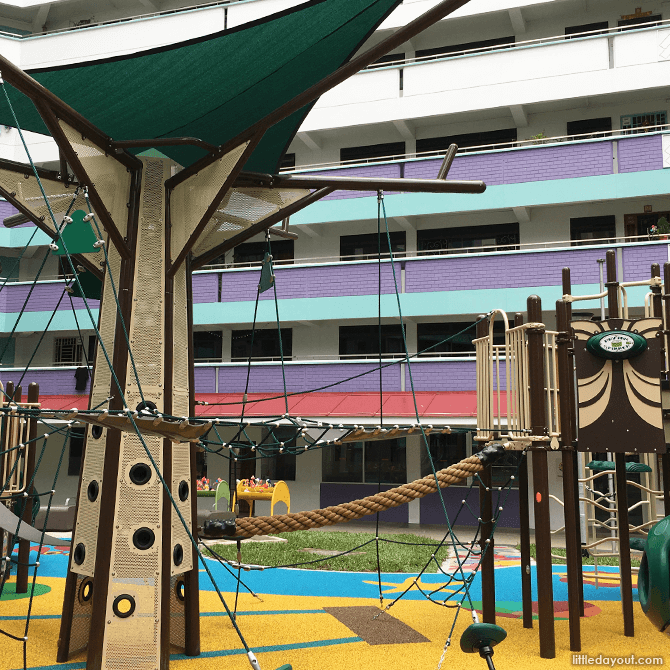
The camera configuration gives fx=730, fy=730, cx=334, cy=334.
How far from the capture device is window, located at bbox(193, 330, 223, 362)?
22000mm

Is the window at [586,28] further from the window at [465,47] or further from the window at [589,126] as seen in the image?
the window at [589,126]

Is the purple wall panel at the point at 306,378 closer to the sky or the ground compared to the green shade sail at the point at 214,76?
closer to the ground

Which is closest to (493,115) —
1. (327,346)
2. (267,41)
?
(327,346)

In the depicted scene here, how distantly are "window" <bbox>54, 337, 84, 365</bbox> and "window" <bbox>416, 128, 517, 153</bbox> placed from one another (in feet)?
39.7

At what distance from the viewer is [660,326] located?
6.96 m

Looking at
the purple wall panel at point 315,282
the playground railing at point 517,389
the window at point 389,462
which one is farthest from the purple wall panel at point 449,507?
the playground railing at point 517,389

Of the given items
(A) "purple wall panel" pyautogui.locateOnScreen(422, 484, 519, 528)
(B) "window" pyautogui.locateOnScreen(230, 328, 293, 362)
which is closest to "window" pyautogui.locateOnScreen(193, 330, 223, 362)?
(B) "window" pyautogui.locateOnScreen(230, 328, 293, 362)

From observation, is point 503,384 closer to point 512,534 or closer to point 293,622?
point 512,534

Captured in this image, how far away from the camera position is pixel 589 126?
65.1 feet

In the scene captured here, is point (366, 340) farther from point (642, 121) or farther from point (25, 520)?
point (25, 520)

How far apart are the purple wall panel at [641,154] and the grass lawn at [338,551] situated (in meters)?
10.2

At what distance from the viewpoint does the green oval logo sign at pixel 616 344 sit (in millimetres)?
6846

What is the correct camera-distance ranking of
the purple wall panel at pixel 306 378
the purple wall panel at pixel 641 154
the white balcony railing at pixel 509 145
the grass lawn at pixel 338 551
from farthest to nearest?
the purple wall panel at pixel 306 378, the white balcony railing at pixel 509 145, the purple wall panel at pixel 641 154, the grass lawn at pixel 338 551

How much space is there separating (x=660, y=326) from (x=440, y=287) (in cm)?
1154
